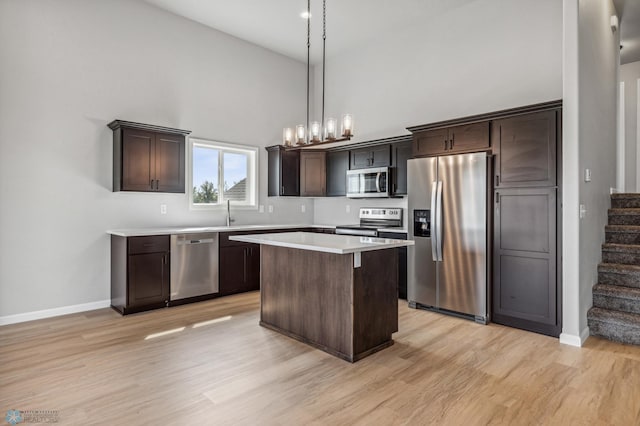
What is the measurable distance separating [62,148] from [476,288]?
4.76 metres

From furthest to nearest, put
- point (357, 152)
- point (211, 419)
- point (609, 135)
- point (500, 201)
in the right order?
point (357, 152) → point (609, 135) → point (500, 201) → point (211, 419)

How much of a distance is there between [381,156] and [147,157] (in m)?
3.10

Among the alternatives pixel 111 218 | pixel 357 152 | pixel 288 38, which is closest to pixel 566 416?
pixel 357 152

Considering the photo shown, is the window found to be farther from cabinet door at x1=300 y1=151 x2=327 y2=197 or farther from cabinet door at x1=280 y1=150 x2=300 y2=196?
cabinet door at x1=300 y1=151 x2=327 y2=197

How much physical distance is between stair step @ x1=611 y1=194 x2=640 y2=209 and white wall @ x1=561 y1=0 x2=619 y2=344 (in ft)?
1.97

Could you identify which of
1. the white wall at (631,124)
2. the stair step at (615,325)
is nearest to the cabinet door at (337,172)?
the stair step at (615,325)

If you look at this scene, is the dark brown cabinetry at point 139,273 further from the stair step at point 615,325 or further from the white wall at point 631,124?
the white wall at point 631,124

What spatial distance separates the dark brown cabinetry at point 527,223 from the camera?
3.46m

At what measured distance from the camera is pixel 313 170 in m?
6.19

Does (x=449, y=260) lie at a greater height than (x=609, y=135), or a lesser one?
lesser

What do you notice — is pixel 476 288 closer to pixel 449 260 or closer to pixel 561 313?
pixel 449 260

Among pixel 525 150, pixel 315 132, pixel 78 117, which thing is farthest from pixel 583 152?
pixel 78 117

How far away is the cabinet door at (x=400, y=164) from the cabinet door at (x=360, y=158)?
0.45 m

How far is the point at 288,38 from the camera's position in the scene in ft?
18.7
